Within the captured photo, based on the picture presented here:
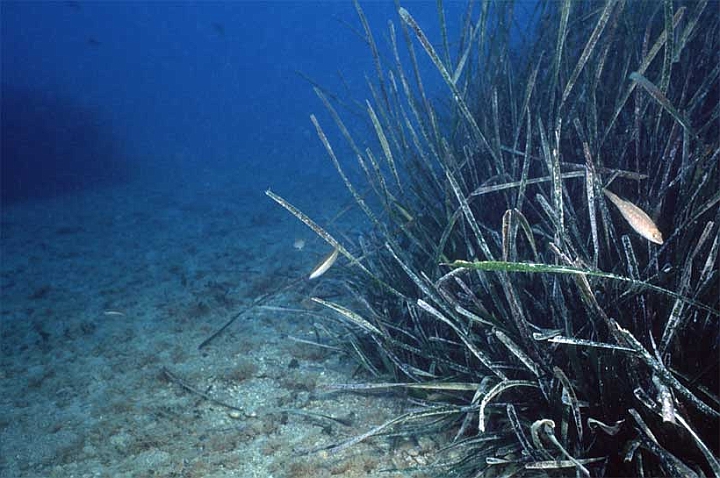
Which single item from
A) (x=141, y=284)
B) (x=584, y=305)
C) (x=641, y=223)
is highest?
(x=641, y=223)

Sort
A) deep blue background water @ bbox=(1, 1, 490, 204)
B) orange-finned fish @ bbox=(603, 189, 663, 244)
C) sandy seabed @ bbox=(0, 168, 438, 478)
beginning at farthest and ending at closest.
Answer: deep blue background water @ bbox=(1, 1, 490, 204)
sandy seabed @ bbox=(0, 168, 438, 478)
orange-finned fish @ bbox=(603, 189, 663, 244)

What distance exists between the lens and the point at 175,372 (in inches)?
137

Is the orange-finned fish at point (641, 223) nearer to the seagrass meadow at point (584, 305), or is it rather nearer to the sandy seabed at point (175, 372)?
the seagrass meadow at point (584, 305)

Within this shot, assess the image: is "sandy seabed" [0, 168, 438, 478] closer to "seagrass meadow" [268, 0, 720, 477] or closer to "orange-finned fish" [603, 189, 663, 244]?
"seagrass meadow" [268, 0, 720, 477]

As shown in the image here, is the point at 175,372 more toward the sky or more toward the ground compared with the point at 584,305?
more toward the ground

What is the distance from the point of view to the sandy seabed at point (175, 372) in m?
2.62

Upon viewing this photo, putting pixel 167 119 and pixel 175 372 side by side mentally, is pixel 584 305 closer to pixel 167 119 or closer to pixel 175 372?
pixel 175 372

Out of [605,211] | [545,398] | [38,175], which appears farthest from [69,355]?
[38,175]

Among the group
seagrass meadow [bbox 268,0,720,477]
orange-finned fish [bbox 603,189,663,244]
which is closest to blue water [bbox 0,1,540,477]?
seagrass meadow [bbox 268,0,720,477]

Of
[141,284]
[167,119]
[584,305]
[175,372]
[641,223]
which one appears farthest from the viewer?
[167,119]

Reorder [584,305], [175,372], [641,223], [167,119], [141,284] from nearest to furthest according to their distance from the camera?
[641,223] < [584,305] < [175,372] < [141,284] < [167,119]

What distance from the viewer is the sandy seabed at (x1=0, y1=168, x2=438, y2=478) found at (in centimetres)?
262

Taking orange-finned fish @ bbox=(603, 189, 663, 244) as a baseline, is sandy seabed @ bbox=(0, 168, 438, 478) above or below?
below

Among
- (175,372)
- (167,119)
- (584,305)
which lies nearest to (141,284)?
(175,372)
